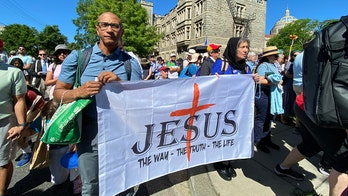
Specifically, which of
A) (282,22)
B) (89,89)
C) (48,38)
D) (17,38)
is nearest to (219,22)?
(89,89)

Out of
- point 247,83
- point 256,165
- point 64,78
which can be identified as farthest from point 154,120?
point 256,165

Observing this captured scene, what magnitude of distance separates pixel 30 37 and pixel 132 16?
4806cm

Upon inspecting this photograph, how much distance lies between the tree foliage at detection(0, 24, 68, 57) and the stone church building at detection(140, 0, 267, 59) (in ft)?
125

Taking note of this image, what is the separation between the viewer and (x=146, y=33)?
28.3m

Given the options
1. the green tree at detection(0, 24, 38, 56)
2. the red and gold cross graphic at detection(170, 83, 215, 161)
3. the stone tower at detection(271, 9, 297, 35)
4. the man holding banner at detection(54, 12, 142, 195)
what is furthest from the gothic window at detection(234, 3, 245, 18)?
the stone tower at detection(271, 9, 297, 35)

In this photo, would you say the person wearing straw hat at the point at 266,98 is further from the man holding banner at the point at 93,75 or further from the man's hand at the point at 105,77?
the man's hand at the point at 105,77

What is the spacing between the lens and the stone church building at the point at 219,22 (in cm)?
3375

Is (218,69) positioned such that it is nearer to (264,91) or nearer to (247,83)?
(247,83)

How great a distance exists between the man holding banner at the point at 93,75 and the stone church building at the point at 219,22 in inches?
1269

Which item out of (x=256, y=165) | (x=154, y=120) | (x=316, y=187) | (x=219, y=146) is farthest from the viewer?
(x=256, y=165)

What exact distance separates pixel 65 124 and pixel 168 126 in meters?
1.12

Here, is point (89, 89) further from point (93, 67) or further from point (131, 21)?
point (131, 21)

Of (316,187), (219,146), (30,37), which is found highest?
(30,37)

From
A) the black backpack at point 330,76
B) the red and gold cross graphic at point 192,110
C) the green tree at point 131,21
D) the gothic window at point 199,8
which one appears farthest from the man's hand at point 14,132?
the gothic window at point 199,8
